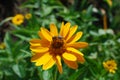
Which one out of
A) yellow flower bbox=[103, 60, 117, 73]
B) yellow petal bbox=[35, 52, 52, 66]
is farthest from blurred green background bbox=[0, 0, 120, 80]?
yellow petal bbox=[35, 52, 52, 66]

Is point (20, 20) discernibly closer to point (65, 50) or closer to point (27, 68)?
point (27, 68)

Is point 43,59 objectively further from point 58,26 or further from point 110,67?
point 58,26

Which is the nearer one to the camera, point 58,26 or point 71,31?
point 71,31

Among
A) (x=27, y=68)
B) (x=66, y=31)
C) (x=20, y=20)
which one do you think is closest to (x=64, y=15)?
(x=20, y=20)

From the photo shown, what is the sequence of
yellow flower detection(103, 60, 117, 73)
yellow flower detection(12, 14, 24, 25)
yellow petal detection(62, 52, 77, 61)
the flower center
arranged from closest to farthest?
1. yellow petal detection(62, 52, 77, 61)
2. the flower center
3. yellow flower detection(103, 60, 117, 73)
4. yellow flower detection(12, 14, 24, 25)

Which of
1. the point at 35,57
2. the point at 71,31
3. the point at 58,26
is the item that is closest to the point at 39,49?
the point at 35,57

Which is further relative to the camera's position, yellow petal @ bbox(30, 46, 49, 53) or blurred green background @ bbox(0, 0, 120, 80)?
blurred green background @ bbox(0, 0, 120, 80)

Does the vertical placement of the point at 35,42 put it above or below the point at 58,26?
above

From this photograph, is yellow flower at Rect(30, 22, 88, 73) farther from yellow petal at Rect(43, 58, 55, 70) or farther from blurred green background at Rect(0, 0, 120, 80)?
blurred green background at Rect(0, 0, 120, 80)
